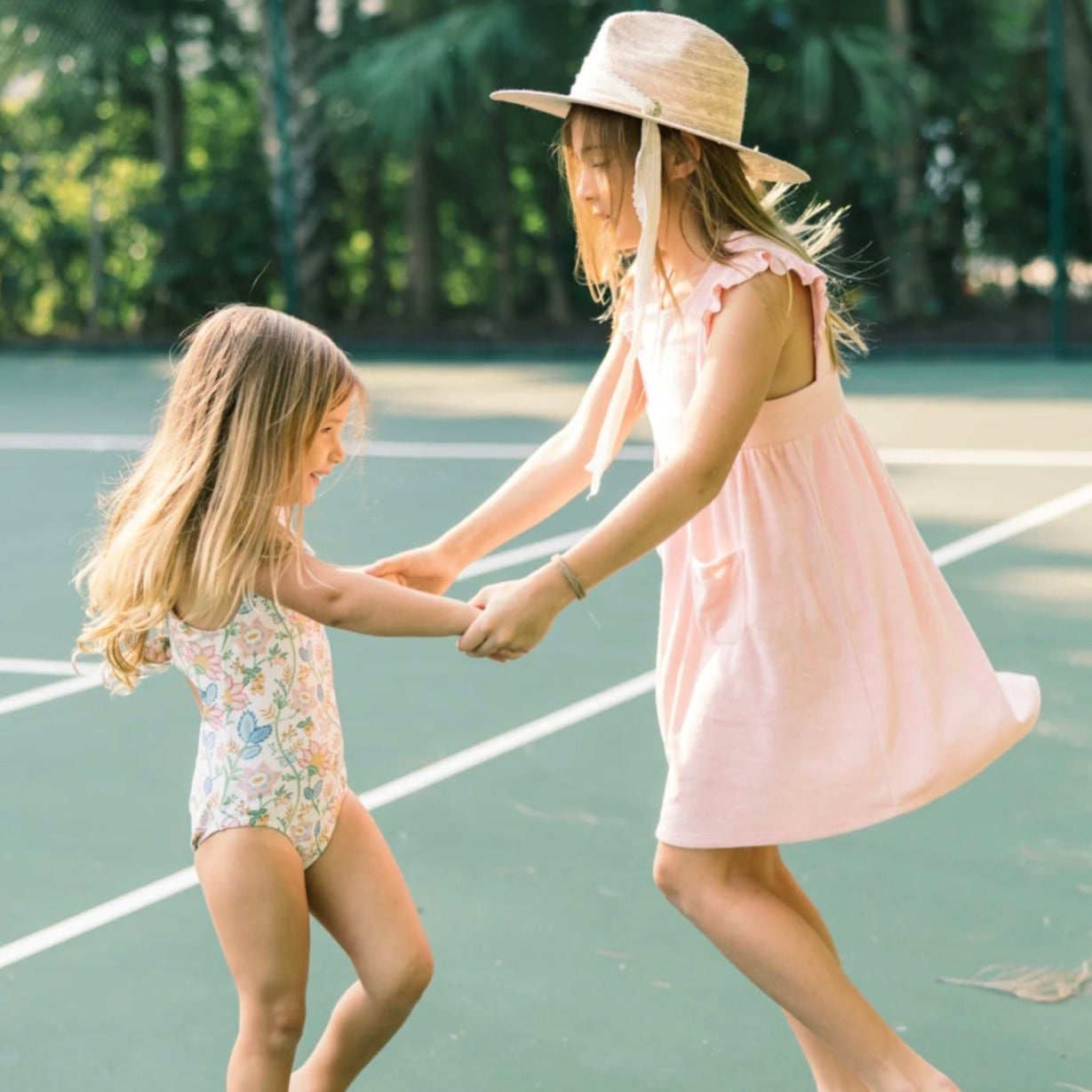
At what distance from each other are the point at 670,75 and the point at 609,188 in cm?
18

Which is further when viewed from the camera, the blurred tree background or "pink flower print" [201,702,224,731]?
the blurred tree background

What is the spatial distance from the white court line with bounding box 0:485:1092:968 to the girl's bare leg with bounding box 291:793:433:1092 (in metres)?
1.16

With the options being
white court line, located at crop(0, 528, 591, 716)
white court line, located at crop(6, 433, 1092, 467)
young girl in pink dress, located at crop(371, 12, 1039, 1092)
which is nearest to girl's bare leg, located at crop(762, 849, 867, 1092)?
young girl in pink dress, located at crop(371, 12, 1039, 1092)

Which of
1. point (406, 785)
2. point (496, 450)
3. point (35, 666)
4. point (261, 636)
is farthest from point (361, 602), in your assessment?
point (496, 450)

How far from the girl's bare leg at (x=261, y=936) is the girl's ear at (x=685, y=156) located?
108 cm

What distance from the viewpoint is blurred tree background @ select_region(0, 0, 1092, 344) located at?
17047 mm

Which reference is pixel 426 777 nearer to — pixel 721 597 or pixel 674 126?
pixel 721 597

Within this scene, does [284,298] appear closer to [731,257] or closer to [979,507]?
[979,507]

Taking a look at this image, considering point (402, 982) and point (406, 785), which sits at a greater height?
point (402, 982)

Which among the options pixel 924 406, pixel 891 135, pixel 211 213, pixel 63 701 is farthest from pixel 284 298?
pixel 63 701

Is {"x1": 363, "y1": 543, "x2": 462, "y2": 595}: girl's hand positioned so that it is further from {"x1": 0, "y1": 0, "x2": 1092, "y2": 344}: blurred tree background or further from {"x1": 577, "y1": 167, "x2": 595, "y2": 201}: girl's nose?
{"x1": 0, "y1": 0, "x2": 1092, "y2": 344}: blurred tree background

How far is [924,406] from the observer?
40.1ft

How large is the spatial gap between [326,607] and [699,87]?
89 centimetres

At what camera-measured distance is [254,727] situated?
8.73ft
